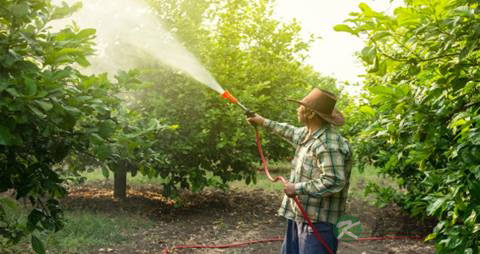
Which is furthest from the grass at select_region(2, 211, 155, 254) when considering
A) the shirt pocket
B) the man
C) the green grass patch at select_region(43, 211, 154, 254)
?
the shirt pocket

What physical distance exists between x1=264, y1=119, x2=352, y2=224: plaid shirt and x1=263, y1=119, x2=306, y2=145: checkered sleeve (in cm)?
21

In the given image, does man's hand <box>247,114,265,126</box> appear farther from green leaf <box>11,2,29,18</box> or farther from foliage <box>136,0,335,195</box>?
foliage <box>136,0,335,195</box>

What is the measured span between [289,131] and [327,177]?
953 mm

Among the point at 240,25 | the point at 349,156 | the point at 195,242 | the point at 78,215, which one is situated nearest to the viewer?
the point at 349,156

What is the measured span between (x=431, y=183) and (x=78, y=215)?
5.95 metres

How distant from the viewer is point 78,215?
7.60 m

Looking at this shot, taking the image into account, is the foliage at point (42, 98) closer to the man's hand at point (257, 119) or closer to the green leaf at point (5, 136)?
the green leaf at point (5, 136)

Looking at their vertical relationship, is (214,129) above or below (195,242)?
above

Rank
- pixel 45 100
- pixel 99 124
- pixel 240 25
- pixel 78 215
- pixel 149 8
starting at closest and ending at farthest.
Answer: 1. pixel 45 100
2. pixel 99 124
3. pixel 78 215
4. pixel 149 8
5. pixel 240 25

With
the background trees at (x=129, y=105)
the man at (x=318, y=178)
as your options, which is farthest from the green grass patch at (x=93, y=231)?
the man at (x=318, y=178)

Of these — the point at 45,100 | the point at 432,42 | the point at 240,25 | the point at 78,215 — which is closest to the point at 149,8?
the point at 240,25

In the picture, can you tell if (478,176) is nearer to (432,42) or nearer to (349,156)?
(432,42)

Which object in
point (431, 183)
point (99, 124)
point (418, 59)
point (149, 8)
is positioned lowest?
point (431, 183)

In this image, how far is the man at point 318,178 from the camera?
3457mm
